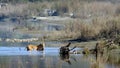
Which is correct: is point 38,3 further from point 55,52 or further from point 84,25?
point 55,52

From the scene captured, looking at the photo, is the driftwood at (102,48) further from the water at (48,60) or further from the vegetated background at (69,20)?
the vegetated background at (69,20)

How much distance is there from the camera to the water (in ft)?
126

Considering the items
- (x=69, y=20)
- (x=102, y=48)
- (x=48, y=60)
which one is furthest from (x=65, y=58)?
(x=69, y=20)

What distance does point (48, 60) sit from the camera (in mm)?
41750

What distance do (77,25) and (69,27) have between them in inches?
120

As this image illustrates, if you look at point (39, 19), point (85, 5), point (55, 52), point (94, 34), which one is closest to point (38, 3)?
point (39, 19)

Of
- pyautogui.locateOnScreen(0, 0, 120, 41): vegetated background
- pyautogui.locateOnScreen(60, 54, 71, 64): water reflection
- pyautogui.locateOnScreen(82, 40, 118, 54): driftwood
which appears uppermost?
pyautogui.locateOnScreen(82, 40, 118, 54): driftwood

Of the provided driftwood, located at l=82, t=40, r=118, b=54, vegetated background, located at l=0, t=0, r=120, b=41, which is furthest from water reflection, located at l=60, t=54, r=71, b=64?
vegetated background, located at l=0, t=0, r=120, b=41

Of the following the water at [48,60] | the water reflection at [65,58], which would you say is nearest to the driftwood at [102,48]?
the water at [48,60]

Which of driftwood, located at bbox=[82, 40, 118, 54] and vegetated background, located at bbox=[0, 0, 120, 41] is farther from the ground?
driftwood, located at bbox=[82, 40, 118, 54]

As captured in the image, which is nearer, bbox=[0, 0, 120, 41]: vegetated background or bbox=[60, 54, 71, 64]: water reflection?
bbox=[60, 54, 71, 64]: water reflection

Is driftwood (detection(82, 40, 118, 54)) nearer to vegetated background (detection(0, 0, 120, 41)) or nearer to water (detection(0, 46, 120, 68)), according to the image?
water (detection(0, 46, 120, 68))

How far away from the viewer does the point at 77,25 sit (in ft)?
204

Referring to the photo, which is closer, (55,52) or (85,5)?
(55,52)
